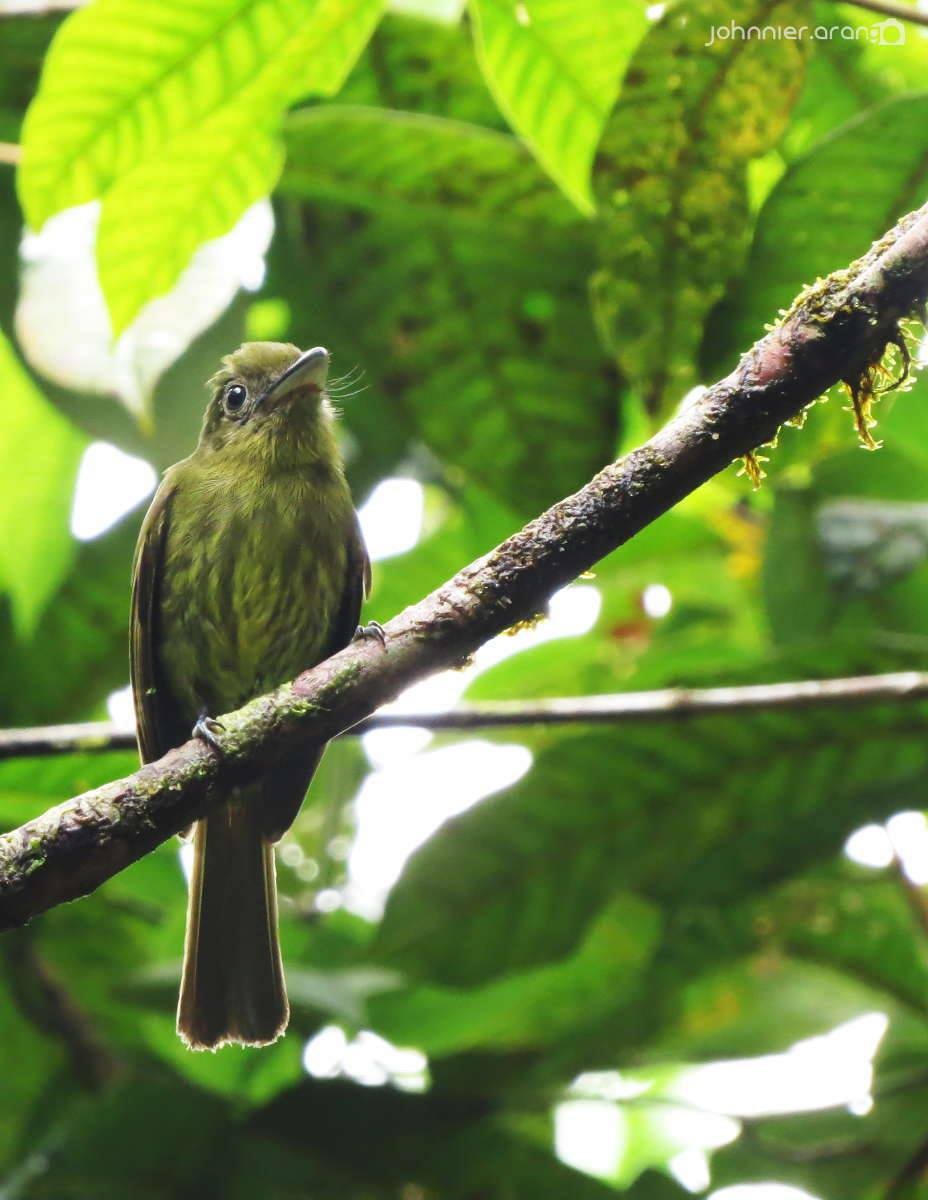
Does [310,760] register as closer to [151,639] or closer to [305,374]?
[151,639]

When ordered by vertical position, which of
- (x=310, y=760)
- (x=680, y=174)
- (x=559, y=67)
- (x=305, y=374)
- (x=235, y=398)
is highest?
(x=235, y=398)

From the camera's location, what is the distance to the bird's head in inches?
131

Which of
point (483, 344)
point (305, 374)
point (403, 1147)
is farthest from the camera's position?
point (305, 374)

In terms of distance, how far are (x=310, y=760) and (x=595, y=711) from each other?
796 millimetres

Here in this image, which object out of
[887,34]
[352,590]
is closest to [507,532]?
[352,590]

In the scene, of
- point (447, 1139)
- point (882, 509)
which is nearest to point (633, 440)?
point (882, 509)

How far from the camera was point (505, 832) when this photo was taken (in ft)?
9.75

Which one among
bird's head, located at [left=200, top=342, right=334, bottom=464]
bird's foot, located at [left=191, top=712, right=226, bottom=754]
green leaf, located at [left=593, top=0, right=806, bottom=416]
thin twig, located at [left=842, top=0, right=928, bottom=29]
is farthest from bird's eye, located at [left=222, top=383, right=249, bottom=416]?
bird's foot, located at [left=191, top=712, right=226, bottom=754]

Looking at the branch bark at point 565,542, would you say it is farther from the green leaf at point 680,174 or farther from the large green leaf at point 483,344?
the large green leaf at point 483,344

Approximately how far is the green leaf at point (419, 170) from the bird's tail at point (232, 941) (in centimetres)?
115

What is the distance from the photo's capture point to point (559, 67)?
2395 millimetres

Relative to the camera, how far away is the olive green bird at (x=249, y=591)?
3094mm

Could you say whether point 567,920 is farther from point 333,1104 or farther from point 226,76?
point 226,76

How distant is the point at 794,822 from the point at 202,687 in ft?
4.19
